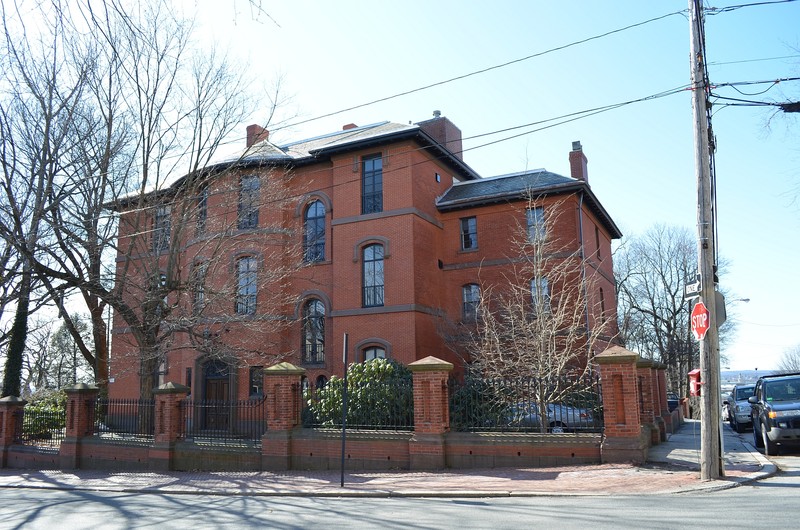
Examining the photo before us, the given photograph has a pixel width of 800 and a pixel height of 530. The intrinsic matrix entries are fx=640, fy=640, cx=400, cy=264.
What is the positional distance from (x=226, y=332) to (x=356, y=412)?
11.6 metres

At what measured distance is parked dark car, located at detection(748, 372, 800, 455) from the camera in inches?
534

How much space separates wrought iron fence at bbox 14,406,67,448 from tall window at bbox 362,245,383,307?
11.4 metres

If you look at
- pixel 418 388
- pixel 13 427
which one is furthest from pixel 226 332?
pixel 418 388

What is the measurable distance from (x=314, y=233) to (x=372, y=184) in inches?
132

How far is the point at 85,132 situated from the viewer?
18.2m

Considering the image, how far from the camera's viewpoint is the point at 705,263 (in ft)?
36.9

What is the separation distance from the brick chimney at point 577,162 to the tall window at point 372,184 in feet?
33.8

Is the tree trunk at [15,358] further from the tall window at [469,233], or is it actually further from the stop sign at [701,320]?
the stop sign at [701,320]

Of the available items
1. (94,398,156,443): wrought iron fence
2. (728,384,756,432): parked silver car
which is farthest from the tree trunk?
(728,384,756,432): parked silver car

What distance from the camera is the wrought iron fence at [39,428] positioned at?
802 inches

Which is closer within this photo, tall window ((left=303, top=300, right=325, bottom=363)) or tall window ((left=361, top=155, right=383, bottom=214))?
tall window ((left=303, top=300, right=325, bottom=363))

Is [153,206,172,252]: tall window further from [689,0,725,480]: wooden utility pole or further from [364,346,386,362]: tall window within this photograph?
[689,0,725,480]: wooden utility pole

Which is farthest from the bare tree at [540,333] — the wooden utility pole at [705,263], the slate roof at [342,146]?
the slate roof at [342,146]

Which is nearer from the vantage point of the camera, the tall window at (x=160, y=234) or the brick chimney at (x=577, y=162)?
the tall window at (x=160, y=234)
